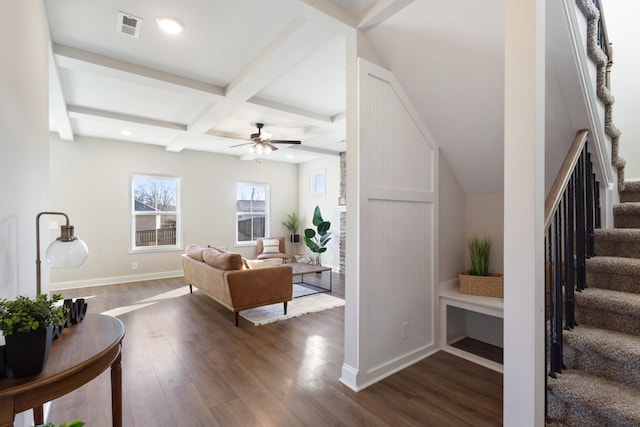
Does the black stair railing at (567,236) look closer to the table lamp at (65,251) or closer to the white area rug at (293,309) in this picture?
the table lamp at (65,251)

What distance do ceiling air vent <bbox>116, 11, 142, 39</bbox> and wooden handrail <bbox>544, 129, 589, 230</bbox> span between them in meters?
2.94

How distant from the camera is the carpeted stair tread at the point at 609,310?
1.59 metres

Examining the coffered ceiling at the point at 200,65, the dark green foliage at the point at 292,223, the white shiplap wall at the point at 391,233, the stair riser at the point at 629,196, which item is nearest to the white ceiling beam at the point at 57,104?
the coffered ceiling at the point at 200,65

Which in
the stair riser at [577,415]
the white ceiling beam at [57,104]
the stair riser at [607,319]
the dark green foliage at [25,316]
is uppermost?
the white ceiling beam at [57,104]

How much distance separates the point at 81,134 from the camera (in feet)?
17.7

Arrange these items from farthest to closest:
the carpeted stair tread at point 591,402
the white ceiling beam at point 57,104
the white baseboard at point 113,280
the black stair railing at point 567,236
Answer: the white baseboard at point 113,280 < the white ceiling beam at point 57,104 < the black stair railing at point 567,236 < the carpeted stair tread at point 591,402

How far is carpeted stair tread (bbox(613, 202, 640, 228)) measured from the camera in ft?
7.45

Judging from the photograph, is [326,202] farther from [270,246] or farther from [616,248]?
[616,248]

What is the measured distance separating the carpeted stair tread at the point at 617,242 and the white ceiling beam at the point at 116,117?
16.9 ft

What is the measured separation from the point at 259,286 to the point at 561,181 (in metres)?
3.01

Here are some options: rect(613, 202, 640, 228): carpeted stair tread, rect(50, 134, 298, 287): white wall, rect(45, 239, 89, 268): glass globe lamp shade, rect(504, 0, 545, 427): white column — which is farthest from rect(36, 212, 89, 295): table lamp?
rect(50, 134, 298, 287): white wall

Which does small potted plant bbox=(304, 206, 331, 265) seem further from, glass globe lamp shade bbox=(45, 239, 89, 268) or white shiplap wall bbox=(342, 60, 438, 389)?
glass globe lamp shade bbox=(45, 239, 89, 268)

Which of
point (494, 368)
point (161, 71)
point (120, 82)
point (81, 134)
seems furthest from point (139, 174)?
point (494, 368)

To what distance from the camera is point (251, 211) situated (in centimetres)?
748
